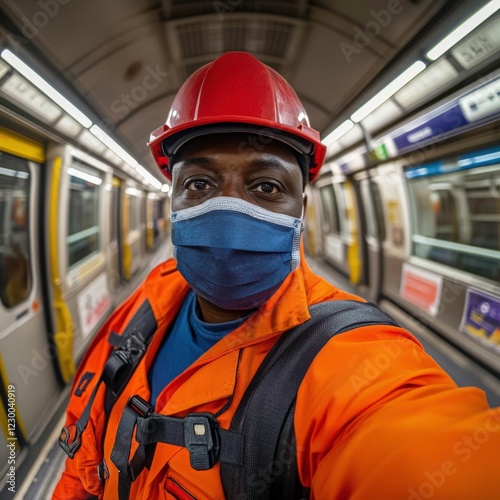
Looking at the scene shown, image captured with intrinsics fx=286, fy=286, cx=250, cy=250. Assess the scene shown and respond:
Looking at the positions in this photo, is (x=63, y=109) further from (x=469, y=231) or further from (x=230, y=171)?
(x=469, y=231)

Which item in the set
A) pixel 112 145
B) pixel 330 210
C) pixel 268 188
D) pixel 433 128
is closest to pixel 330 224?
pixel 330 210

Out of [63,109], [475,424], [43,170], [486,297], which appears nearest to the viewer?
[475,424]

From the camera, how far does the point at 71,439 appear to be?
1.31 m

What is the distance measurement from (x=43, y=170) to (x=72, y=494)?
349cm

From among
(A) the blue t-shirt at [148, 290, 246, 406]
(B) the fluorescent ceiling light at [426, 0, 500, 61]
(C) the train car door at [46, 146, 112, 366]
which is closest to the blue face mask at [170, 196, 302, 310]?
(A) the blue t-shirt at [148, 290, 246, 406]

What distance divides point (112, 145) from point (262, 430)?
18.5 ft

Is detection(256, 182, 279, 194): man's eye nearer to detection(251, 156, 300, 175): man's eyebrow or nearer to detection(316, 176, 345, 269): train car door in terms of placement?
detection(251, 156, 300, 175): man's eyebrow

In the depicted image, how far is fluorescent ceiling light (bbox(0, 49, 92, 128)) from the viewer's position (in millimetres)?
2245

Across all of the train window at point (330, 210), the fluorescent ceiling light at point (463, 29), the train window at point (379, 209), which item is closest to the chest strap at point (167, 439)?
the fluorescent ceiling light at point (463, 29)

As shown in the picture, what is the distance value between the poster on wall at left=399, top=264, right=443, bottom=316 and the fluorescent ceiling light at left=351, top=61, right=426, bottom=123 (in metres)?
2.92

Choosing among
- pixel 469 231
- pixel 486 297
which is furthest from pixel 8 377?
pixel 469 231

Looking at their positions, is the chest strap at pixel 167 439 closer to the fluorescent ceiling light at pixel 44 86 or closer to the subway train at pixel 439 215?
the fluorescent ceiling light at pixel 44 86

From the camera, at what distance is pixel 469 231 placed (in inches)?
172

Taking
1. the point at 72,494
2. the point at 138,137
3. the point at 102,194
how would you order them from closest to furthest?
1. the point at 72,494
2. the point at 138,137
3. the point at 102,194
